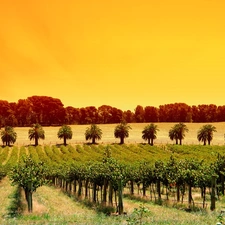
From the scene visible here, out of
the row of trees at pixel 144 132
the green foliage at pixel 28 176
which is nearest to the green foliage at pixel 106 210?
the green foliage at pixel 28 176

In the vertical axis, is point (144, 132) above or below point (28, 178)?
above

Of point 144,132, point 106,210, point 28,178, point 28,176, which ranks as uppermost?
point 144,132

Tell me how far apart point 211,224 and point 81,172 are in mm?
41958

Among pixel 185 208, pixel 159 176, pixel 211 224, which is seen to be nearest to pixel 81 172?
pixel 159 176

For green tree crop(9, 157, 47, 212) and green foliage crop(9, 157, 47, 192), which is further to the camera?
green foliage crop(9, 157, 47, 192)

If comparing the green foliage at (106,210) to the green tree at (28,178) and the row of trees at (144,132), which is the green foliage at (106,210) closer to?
the green tree at (28,178)

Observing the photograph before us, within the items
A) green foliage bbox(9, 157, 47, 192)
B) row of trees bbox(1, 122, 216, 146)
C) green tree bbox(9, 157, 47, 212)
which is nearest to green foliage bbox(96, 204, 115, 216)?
green tree bbox(9, 157, 47, 212)

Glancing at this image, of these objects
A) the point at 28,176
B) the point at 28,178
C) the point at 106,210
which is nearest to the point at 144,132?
the point at 106,210

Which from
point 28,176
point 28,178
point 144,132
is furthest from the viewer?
point 144,132

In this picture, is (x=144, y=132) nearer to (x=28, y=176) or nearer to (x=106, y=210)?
(x=106, y=210)

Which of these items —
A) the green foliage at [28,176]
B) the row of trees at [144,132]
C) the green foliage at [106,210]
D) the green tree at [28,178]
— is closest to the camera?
the green foliage at [106,210]

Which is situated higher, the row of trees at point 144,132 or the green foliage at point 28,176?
the row of trees at point 144,132

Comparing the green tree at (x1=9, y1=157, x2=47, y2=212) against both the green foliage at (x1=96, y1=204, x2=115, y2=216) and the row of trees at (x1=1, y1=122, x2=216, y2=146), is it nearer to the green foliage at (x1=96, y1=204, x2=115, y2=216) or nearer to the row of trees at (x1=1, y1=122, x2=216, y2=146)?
the green foliage at (x1=96, y1=204, x2=115, y2=216)

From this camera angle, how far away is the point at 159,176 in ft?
185
